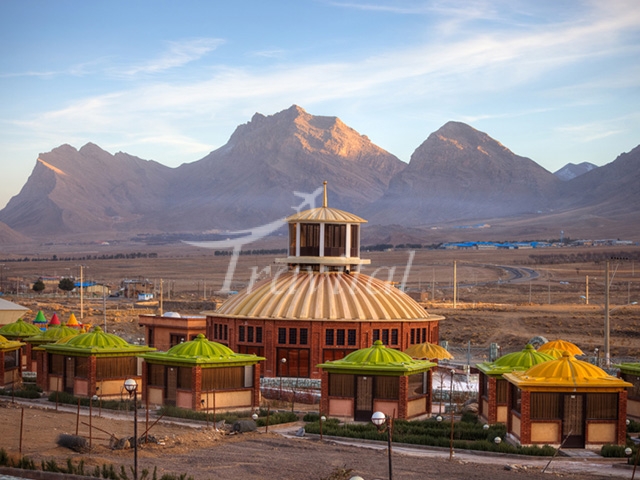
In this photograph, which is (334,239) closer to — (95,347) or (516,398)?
(95,347)

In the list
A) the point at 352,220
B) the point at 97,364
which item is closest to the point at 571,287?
the point at 352,220

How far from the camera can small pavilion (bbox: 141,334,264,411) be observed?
4300 centimetres

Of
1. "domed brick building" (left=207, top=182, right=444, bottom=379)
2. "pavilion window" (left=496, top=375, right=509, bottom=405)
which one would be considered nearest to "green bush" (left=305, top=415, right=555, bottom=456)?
"pavilion window" (left=496, top=375, right=509, bottom=405)

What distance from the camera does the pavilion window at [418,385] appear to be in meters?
42.3

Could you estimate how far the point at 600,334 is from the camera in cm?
9475

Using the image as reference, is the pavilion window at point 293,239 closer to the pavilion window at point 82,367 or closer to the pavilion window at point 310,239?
the pavilion window at point 310,239

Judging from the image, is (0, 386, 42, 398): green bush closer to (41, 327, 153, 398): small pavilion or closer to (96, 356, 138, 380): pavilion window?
(41, 327, 153, 398): small pavilion

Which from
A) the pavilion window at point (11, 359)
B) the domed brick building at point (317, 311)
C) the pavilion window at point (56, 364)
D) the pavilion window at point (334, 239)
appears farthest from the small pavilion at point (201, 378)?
the pavilion window at point (334, 239)

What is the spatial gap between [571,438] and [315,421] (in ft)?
35.4

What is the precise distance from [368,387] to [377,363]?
1.06 meters

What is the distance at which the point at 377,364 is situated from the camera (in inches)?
1638

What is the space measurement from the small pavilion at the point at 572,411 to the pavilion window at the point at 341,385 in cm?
853

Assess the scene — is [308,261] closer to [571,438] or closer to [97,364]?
[97,364]

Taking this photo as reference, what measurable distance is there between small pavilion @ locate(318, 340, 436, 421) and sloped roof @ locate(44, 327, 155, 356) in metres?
11.2
